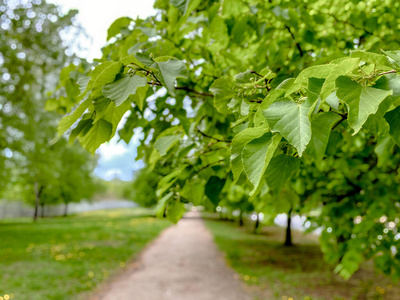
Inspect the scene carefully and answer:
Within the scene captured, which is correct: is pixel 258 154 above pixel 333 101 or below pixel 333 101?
below

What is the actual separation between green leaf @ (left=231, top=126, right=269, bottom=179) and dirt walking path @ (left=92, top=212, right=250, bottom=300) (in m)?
6.56

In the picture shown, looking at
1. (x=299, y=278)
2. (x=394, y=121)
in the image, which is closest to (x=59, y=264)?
(x=299, y=278)

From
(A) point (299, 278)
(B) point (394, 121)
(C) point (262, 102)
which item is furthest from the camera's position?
(A) point (299, 278)

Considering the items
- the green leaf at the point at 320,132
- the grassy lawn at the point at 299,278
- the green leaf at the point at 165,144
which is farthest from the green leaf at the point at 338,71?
the grassy lawn at the point at 299,278

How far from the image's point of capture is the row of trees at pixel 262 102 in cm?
74

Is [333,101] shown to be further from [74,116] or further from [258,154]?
[74,116]

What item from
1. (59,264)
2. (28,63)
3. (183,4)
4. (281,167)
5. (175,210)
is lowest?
(59,264)

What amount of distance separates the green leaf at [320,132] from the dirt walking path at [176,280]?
22.1 feet

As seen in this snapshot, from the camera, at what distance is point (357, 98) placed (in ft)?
2.22

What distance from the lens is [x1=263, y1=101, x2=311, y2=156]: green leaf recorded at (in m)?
0.68

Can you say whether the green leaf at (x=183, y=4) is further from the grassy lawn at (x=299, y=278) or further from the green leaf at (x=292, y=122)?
the grassy lawn at (x=299, y=278)

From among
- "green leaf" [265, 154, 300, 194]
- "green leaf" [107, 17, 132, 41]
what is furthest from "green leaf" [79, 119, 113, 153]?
"green leaf" [107, 17, 132, 41]

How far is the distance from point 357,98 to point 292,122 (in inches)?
6.0

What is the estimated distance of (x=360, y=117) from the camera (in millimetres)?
656
